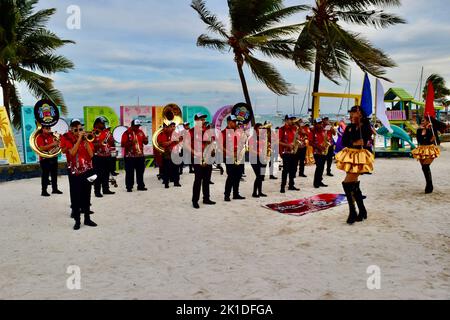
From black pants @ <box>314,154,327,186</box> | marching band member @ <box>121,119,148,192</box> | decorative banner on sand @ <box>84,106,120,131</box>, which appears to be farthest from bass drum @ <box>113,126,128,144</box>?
black pants @ <box>314,154,327,186</box>

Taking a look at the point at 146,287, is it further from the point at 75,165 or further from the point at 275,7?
the point at 275,7

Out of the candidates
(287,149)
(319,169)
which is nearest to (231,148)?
(287,149)

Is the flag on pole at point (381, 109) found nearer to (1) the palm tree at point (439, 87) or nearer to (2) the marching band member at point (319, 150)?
(2) the marching band member at point (319, 150)

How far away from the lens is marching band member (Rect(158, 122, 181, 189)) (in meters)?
10.5

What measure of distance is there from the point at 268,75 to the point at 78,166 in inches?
440

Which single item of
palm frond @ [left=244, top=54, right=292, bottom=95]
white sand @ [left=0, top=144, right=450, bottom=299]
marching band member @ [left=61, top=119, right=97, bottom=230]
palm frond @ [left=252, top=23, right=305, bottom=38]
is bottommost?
white sand @ [left=0, top=144, right=450, bottom=299]

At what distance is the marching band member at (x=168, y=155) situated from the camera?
415 inches

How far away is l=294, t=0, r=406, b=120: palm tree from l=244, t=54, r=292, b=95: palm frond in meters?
1.23

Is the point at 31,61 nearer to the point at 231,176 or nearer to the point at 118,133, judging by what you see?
the point at 118,133

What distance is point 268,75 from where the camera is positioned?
1591 centimetres

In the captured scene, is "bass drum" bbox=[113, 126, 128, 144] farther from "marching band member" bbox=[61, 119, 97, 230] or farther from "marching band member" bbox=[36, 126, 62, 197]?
"marching band member" bbox=[61, 119, 97, 230]

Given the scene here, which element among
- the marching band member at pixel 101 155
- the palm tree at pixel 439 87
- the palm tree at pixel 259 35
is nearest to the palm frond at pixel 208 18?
the palm tree at pixel 259 35
